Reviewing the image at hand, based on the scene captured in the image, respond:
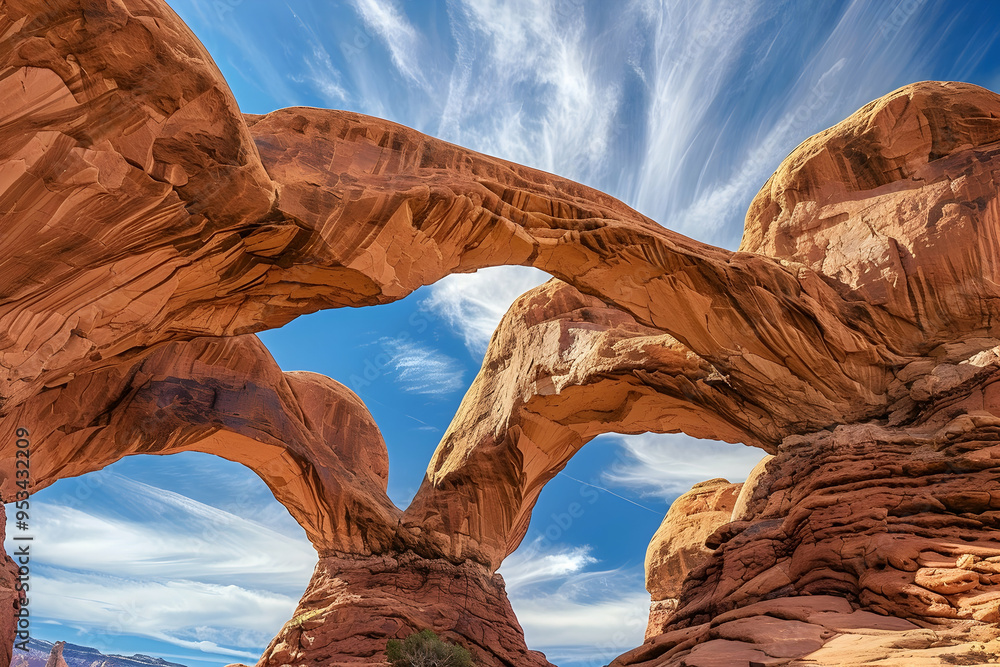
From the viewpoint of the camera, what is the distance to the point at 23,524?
8133 millimetres

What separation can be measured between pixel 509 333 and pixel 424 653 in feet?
31.7

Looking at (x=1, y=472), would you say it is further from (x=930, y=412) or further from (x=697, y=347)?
(x=930, y=412)

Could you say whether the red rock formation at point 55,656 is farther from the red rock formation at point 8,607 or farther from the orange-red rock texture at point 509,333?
the red rock formation at point 8,607

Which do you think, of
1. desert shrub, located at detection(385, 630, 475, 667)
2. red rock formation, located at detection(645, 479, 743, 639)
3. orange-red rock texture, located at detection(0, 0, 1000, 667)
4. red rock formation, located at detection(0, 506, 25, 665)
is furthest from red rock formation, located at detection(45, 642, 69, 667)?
red rock formation, located at detection(645, 479, 743, 639)

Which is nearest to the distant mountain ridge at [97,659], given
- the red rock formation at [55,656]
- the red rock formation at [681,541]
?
the red rock formation at [55,656]

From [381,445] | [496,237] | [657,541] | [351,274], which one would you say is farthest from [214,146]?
[657,541]

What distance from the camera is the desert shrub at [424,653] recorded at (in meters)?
12.3

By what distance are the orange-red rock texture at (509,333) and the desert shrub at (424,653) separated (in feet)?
3.99

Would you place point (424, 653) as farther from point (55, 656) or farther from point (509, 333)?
point (509, 333)

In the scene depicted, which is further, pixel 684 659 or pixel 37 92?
pixel 684 659

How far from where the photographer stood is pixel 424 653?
499 inches

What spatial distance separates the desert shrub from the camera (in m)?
12.3

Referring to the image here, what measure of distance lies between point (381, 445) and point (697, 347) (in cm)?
1290

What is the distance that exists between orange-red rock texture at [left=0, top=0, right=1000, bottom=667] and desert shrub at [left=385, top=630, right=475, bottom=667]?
122 centimetres
